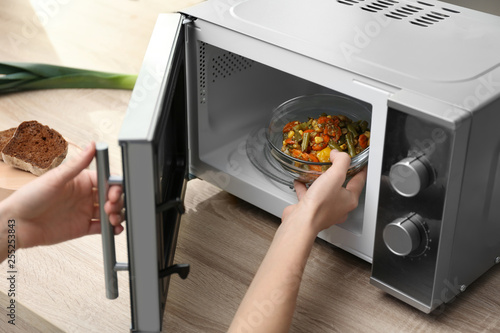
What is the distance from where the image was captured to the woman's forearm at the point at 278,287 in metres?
0.87

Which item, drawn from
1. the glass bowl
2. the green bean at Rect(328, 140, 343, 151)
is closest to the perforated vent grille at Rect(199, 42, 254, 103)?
the glass bowl

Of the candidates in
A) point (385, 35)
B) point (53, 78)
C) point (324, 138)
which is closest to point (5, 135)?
point (53, 78)

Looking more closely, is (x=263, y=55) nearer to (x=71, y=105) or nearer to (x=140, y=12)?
(x=71, y=105)

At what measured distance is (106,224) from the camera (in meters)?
0.81

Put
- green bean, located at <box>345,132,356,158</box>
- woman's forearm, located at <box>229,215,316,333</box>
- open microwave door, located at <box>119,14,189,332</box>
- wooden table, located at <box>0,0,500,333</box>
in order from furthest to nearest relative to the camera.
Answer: green bean, located at <box>345,132,356,158</box> → wooden table, located at <box>0,0,500,333</box> → woman's forearm, located at <box>229,215,316,333</box> → open microwave door, located at <box>119,14,189,332</box>

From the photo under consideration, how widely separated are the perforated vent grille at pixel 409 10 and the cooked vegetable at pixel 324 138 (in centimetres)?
19

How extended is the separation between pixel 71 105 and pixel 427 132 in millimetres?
883

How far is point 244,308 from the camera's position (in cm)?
89

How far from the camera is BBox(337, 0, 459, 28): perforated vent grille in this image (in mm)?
1095

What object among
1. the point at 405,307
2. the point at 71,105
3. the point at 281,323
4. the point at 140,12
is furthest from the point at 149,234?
the point at 140,12

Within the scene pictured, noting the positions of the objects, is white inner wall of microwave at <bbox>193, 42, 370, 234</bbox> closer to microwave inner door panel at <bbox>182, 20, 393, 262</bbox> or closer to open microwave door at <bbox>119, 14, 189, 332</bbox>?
microwave inner door panel at <bbox>182, 20, 393, 262</bbox>

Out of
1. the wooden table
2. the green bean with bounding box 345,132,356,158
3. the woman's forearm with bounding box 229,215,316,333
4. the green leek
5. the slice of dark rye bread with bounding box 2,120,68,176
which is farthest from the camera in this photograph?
the green leek

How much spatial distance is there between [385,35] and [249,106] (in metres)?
0.32

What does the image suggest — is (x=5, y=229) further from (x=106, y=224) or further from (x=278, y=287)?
(x=278, y=287)
